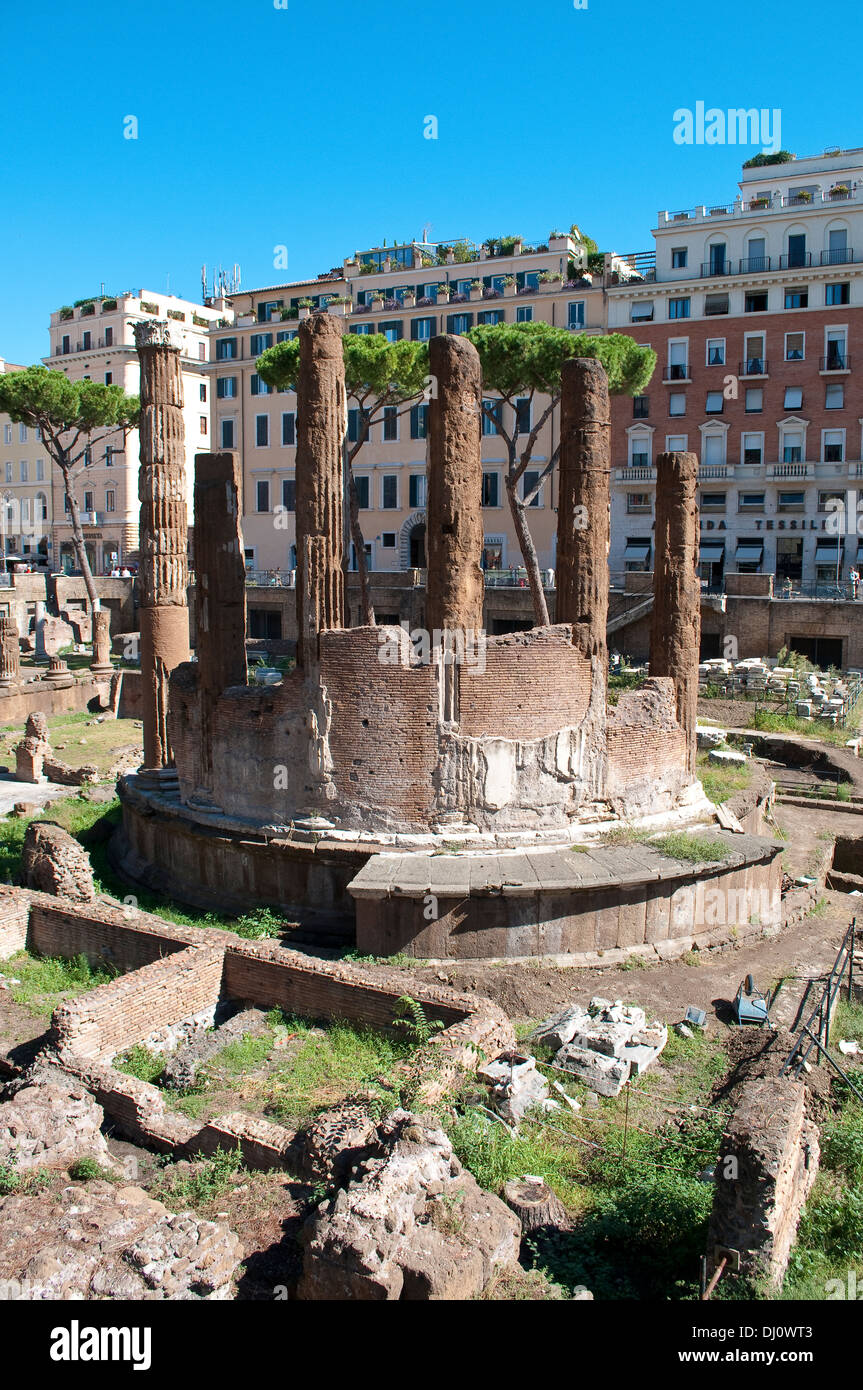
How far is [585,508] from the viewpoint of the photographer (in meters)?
12.5

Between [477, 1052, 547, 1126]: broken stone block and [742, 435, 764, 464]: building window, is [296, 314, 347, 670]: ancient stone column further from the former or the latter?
[742, 435, 764, 464]: building window

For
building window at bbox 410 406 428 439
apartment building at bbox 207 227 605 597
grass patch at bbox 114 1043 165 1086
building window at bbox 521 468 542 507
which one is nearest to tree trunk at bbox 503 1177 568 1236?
grass patch at bbox 114 1043 165 1086

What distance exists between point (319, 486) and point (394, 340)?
100 ft

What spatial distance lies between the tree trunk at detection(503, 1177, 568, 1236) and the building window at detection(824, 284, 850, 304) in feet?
123

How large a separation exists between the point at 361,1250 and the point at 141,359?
556 inches

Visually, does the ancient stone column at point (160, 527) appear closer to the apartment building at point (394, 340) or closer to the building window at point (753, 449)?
the apartment building at point (394, 340)

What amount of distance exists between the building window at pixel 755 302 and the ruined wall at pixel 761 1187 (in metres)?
37.3

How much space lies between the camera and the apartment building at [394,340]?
1549 inches

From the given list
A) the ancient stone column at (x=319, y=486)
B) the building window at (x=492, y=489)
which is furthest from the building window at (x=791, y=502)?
the ancient stone column at (x=319, y=486)

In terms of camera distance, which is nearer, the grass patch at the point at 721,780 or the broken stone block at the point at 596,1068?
the broken stone block at the point at 596,1068

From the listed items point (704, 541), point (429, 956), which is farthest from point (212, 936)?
point (704, 541)

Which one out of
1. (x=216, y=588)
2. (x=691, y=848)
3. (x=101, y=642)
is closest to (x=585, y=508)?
(x=691, y=848)

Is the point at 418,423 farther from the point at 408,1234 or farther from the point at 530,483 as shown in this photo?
the point at 408,1234

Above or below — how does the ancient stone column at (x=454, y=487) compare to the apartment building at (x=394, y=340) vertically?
below
